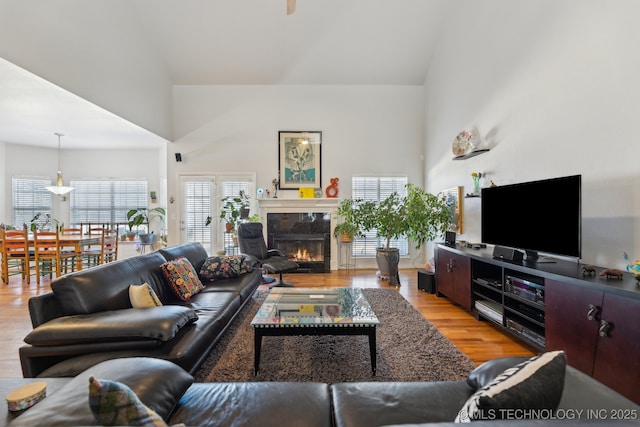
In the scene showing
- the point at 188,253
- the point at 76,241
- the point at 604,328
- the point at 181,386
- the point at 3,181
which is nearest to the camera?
the point at 181,386

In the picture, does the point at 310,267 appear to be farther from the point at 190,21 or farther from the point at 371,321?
the point at 190,21

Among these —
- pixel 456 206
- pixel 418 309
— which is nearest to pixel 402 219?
pixel 456 206

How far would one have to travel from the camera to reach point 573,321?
6.85ft

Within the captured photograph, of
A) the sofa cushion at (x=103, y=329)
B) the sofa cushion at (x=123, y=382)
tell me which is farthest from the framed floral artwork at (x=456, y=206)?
the sofa cushion at (x=123, y=382)

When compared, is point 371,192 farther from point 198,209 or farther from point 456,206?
point 198,209

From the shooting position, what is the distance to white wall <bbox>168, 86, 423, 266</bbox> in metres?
6.22

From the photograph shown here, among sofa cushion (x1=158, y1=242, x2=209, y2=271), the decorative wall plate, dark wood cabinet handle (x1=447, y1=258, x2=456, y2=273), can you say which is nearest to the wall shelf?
the decorative wall plate

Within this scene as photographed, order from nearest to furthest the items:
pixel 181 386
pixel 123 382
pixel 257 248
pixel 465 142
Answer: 1. pixel 123 382
2. pixel 181 386
3. pixel 465 142
4. pixel 257 248

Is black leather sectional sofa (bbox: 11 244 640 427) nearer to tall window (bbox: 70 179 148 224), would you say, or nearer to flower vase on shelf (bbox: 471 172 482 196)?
flower vase on shelf (bbox: 471 172 482 196)

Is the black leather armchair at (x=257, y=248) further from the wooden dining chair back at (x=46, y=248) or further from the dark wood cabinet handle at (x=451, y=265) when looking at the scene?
the wooden dining chair back at (x=46, y=248)

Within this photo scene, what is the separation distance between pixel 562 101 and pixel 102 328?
161 inches

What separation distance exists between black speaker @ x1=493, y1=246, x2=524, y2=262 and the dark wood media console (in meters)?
0.08

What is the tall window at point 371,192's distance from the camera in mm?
6273

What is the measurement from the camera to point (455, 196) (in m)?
4.82
